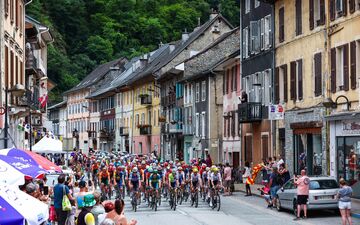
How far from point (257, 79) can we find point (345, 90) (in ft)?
43.9

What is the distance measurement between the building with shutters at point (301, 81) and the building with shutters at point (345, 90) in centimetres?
96

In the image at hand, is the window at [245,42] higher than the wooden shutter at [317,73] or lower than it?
higher

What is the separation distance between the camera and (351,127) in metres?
31.2

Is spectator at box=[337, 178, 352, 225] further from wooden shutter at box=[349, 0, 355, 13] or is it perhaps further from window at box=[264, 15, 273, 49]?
window at box=[264, 15, 273, 49]

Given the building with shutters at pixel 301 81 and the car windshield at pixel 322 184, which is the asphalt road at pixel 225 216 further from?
the building with shutters at pixel 301 81

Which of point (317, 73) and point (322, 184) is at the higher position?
point (317, 73)

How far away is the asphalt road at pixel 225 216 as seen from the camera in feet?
80.7

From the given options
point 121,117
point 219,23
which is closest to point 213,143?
point 219,23

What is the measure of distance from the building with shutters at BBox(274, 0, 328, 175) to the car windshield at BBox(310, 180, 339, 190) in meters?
7.99

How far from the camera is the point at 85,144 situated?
11181cm

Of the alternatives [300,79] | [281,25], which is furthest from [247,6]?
[300,79]

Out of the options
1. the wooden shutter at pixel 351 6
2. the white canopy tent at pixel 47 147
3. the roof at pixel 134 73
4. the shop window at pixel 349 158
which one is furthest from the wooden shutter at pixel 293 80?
the roof at pixel 134 73

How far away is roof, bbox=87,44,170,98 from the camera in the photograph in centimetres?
8134

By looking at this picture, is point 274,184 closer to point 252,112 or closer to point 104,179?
point 104,179
